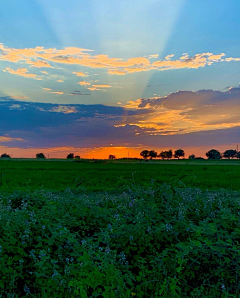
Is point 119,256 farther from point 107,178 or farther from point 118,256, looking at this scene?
point 107,178

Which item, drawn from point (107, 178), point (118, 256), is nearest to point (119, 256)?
point (118, 256)

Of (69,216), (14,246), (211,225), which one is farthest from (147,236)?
(14,246)

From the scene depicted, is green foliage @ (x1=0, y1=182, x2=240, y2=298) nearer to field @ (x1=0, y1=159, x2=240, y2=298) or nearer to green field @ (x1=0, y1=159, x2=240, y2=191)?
field @ (x1=0, y1=159, x2=240, y2=298)

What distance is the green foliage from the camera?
5004 millimetres

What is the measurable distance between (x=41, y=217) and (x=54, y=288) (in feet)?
5.99

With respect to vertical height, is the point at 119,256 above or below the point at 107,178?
below

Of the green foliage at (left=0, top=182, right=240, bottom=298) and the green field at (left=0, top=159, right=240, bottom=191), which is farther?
the green field at (left=0, top=159, right=240, bottom=191)

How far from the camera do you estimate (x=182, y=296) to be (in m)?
5.09

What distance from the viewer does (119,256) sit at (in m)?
5.69

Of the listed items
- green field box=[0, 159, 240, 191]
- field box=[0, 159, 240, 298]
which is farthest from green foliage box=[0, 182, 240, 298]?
green field box=[0, 159, 240, 191]

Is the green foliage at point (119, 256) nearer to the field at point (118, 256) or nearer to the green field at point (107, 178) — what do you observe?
the field at point (118, 256)

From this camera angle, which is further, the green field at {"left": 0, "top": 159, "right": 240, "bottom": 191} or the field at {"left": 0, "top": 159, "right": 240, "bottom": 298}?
the green field at {"left": 0, "top": 159, "right": 240, "bottom": 191}

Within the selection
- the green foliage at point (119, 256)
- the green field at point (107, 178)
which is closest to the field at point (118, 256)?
the green foliage at point (119, 256)

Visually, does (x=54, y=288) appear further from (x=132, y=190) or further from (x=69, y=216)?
(x=132, y=190)
